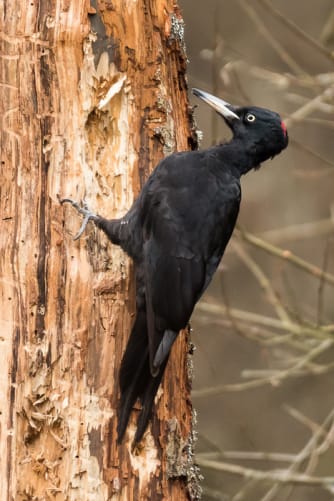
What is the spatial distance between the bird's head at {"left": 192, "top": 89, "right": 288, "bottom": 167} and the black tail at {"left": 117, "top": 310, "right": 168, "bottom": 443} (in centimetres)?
98

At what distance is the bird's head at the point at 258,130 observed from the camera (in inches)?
145

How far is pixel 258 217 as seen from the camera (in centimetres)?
734

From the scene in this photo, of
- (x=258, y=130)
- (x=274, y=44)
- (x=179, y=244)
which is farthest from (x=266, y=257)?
(x=179, y=244)

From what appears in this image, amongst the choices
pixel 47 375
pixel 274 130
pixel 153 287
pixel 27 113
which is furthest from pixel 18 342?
pixel 274 130

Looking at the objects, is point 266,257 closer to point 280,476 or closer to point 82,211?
point 280,476

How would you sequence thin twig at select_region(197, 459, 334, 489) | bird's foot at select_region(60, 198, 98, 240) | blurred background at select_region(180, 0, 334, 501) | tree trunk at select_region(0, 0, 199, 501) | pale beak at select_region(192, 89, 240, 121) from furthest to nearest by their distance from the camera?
blurred background at select_region(180, 0, 334, 501)
thin twig at select_region(197, 459, 334, 489)
pale beak at select_region(192, 89, 240, 121)
bird's foot at select_region(60, 198, 98, 240)
tree trunk at select_region(0, 0, 199, 501)

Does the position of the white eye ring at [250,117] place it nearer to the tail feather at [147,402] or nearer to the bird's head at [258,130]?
the bird's head at [258,130]

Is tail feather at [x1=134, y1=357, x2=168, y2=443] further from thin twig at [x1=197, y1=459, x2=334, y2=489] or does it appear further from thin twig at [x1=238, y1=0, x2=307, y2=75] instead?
thin twig at [x1=238, y1=0, x2=307, y2=75]

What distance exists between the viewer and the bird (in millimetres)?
3043

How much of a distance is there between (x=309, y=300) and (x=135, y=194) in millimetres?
4038

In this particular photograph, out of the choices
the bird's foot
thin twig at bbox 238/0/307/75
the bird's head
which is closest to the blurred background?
thin twig at bbox 238/0/307/75

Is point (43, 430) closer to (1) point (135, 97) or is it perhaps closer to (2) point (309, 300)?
(1) point (135, 97)

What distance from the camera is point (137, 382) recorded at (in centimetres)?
303

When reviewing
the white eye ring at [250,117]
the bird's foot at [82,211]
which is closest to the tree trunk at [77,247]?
the bird's foot at [82,211]
